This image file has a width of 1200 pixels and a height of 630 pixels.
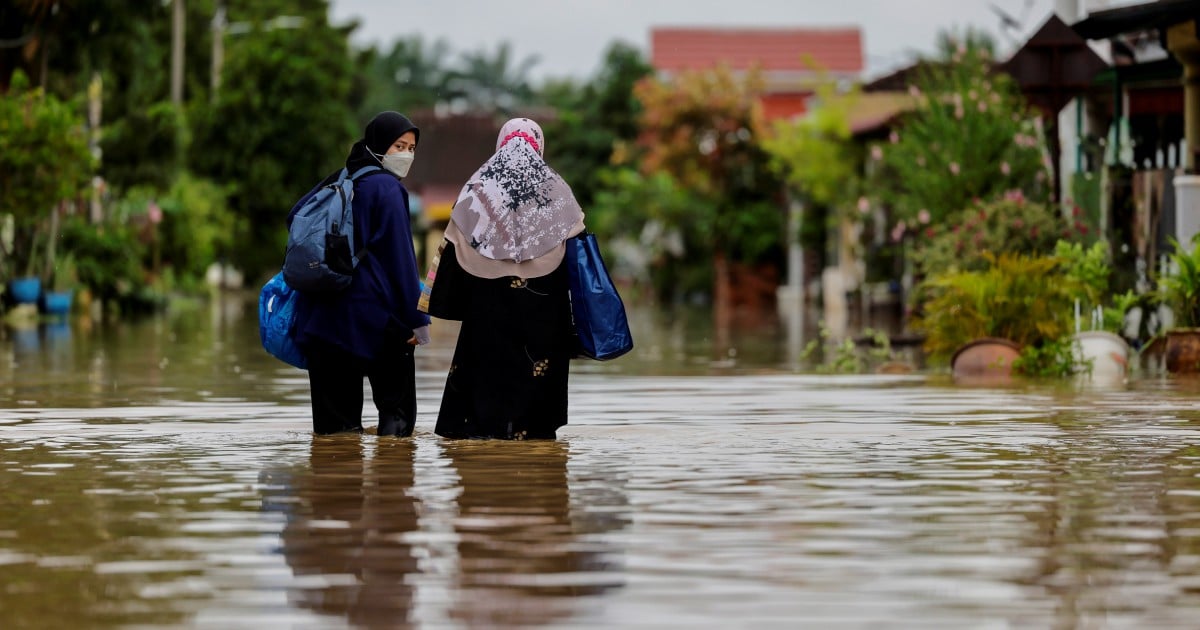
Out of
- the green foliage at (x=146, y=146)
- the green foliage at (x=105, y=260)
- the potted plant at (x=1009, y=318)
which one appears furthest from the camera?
the green foliage at (x=146, y=146)

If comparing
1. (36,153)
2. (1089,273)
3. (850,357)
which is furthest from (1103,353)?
(36,153)

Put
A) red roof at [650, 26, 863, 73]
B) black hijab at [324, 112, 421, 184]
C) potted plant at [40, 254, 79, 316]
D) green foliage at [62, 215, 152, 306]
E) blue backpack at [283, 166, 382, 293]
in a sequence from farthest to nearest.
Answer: red roof at [650, 26, 863, 73]
green foliage at [62, 215, 152, 306]
potted plant at [40, 254, 79, 316]
black hijab at [324, 112, 421, 184]
blue backpack at [283, 166, 382, 293]

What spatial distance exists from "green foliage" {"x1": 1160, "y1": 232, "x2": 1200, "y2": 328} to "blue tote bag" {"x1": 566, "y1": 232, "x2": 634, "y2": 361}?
27.4 ft

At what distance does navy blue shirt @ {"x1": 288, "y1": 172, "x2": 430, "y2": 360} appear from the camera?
13844mm

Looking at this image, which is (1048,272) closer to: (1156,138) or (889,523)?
(1156,138)

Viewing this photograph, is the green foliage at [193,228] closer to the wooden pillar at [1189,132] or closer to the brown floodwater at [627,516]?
the wooden pillar at [1189,132]

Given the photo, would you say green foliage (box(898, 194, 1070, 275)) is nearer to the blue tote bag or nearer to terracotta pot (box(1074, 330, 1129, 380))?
terracotta pot (box(1074, 330, 1129, 380))

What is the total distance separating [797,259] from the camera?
60906 millimetres

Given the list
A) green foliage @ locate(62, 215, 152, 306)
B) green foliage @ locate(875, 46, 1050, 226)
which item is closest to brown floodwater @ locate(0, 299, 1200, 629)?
green foliage @ locate(875, 46, 1050, 226)

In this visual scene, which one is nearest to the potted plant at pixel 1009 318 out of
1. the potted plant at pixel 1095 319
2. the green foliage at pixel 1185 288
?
the potted plant at pixel 1095 319

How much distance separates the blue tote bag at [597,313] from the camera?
13555 millimetres

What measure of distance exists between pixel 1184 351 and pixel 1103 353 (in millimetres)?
630

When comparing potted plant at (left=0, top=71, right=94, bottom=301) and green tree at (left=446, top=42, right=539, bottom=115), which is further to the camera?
green tree at (left=446, top=42, right=539, bottom=115)

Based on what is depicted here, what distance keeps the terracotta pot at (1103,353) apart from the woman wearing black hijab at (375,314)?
26.2 feet
